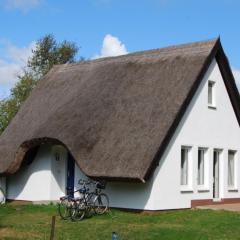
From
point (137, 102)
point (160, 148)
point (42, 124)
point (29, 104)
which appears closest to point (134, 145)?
point (160, 148)

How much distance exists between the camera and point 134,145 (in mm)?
20469

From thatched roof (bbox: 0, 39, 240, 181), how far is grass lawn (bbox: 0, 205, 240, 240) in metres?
1.73

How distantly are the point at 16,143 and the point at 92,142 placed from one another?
498 cm

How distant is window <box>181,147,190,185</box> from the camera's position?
73.4 feet

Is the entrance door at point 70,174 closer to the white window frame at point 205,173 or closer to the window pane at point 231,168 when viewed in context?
the white window frame at point 205,173

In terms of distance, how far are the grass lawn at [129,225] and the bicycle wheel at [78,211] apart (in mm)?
290

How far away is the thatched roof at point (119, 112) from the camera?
20.4 meters

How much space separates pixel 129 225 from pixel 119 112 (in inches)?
244

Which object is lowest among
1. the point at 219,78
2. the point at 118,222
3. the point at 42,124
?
the point at 118,222

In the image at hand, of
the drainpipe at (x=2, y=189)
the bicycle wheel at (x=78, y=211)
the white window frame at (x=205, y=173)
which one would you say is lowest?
the bicycle wheel at (x=78, y=211)

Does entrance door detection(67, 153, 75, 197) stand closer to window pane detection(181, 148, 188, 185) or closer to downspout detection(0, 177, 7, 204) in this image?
downspout detection(0, 177, 7, 204)

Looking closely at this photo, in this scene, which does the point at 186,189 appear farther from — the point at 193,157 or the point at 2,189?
the point at 2,189

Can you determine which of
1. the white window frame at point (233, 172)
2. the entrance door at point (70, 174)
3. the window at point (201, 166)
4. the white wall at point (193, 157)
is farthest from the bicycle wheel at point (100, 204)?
the white window frame at point (233, 172)

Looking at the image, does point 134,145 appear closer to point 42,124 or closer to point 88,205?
point 88,205
